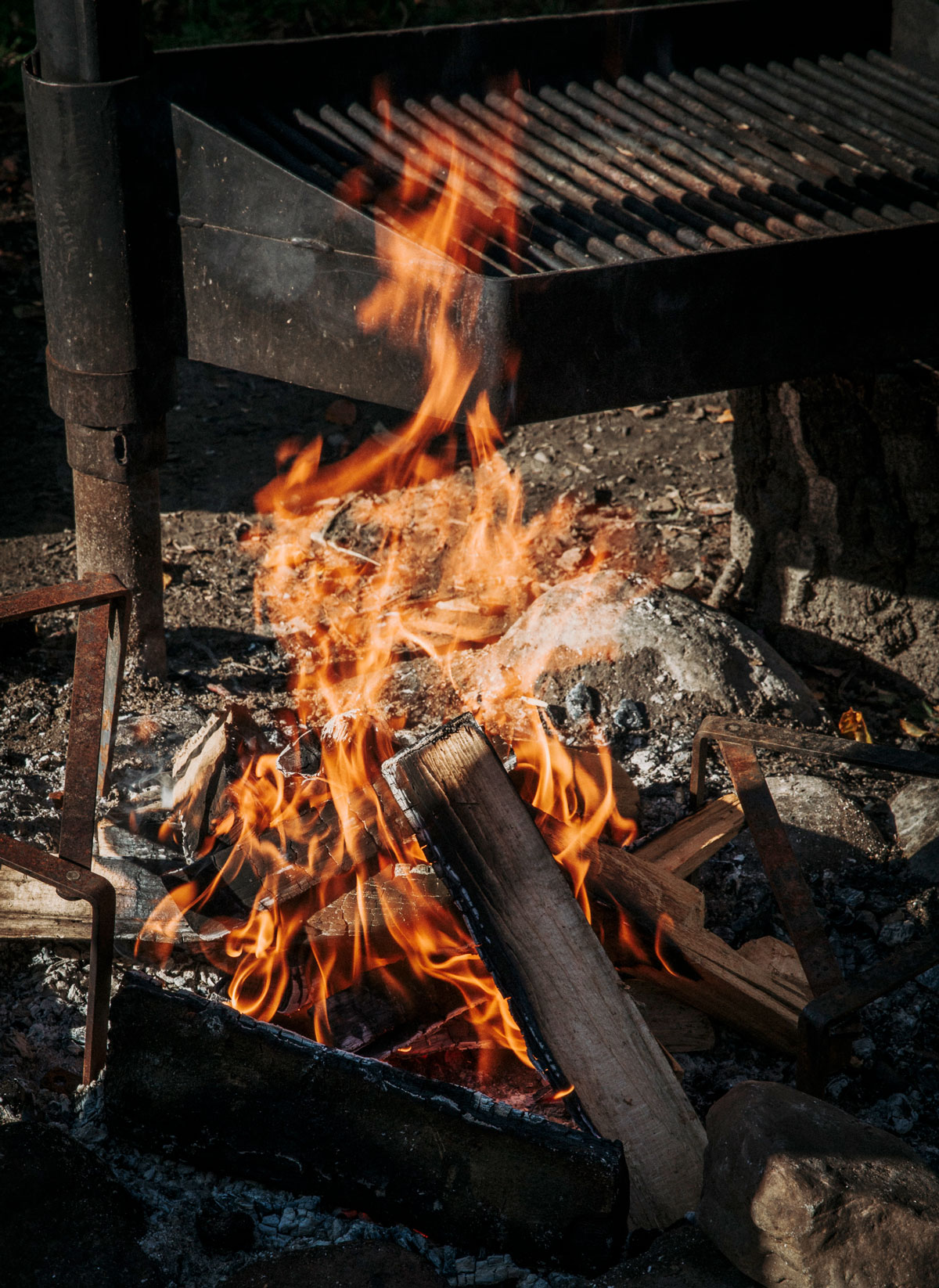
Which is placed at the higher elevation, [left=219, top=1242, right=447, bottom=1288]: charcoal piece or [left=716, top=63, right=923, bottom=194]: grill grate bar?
[left=716, top=63, right=923, bottom=194]: grill grate bar

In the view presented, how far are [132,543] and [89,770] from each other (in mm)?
1579

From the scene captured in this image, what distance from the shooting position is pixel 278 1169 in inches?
93.6

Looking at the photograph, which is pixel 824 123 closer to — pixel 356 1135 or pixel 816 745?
pixel 816 745

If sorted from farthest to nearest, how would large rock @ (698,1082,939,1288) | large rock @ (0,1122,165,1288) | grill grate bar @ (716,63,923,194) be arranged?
grill grate bar @ (716,63,923,194) → large rock @ (0,1122,165,1288) → large rock @ (698,1082,939,1288)

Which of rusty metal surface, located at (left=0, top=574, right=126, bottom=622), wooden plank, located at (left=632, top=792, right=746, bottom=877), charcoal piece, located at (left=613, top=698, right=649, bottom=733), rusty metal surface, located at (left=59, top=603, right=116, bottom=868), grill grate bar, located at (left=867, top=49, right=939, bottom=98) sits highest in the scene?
grill grate bar, located at (left=867, top=49, right=939, bottom=98)

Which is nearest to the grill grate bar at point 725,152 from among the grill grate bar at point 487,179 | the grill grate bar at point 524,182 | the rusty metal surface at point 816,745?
the grill grate bar at point 524,182

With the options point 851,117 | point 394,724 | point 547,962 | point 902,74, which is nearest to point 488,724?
point 394,724

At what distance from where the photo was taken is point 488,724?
387cm

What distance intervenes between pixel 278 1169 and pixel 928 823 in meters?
2.19

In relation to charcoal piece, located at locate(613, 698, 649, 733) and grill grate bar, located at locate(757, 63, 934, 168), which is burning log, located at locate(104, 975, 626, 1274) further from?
grill grate bar, located at locate(757, 63, 934, 168)

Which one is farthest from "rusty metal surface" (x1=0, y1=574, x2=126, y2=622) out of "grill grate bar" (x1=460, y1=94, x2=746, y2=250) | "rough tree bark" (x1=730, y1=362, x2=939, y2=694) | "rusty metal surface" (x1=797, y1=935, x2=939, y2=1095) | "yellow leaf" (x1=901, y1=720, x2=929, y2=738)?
"yellow leaf" (x1=901, y1=720, x2=929, y2=738)

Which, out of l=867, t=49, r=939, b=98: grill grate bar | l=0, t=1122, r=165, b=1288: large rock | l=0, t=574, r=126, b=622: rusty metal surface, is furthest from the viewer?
l=867, t=49, r=939, b=98: grill grate bar

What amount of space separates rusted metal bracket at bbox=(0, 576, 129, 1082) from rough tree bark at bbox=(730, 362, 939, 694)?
8.02 ft

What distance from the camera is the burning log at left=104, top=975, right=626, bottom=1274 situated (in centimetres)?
223
